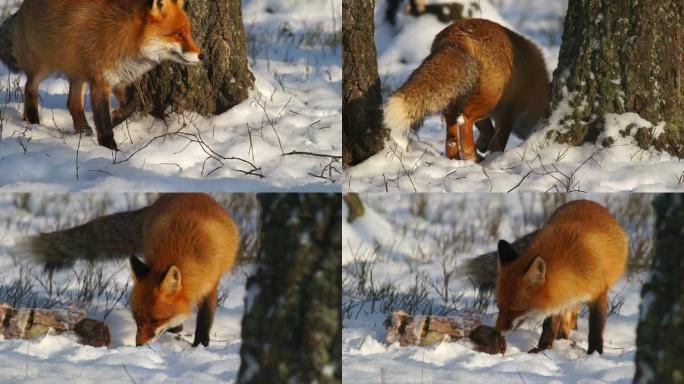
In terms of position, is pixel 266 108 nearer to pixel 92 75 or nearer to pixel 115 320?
pixel 92 75

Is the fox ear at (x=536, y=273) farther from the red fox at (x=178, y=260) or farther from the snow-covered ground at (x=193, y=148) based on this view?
the red fox at (x=178, y=260)

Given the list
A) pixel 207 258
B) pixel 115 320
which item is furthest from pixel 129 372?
pixel 207 258

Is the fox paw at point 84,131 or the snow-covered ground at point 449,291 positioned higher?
the fox paw at point 84,131

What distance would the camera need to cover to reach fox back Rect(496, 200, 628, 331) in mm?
4828

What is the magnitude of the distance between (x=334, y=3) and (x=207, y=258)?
17.5 feet

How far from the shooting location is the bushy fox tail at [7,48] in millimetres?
6082

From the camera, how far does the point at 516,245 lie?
4906 millimetres

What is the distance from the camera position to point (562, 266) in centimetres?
492

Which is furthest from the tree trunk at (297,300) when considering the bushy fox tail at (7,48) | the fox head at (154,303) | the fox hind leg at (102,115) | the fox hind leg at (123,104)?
the bushy fox tail at (7,48)

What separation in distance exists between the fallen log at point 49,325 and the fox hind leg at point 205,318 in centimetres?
47

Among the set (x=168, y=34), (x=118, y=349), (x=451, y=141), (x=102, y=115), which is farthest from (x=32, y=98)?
(x=451, y=141)

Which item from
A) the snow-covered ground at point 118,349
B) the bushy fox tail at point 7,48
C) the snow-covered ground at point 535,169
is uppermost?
the bushy fox tail at point 7,48

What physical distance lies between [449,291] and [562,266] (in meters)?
0.66

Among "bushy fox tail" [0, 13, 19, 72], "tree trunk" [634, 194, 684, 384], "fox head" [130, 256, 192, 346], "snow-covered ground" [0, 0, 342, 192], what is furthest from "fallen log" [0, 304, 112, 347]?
"tree trunk" [634, 194, 684, 384]
